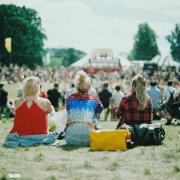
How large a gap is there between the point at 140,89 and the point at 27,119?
222cm

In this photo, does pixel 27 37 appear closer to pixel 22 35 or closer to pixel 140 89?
pixel 22 35

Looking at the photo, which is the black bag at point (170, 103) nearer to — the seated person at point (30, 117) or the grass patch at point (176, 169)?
the seated person at point (30, 117)

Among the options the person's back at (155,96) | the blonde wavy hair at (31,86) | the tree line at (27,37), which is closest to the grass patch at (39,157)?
the blonde wavy hair at (31,86)

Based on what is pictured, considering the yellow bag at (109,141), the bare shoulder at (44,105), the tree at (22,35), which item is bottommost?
the yellow bag at (109,141)

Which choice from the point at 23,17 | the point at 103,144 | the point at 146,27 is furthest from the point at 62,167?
the point at 146,27

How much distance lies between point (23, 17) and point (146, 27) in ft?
231

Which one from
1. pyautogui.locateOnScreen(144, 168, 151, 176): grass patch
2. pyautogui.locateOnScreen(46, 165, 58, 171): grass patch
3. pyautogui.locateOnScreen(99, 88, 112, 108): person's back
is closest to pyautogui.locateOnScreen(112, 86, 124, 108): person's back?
pyautogui.locateOnScreen(99, 88, 112, 108): person's back

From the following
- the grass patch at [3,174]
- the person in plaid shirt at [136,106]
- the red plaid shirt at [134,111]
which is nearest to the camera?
the grass patch at [3,174]

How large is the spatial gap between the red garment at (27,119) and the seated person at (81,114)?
561 millimetres

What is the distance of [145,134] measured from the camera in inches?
390

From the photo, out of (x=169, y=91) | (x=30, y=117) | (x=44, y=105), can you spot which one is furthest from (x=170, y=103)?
(x=30, y=117)

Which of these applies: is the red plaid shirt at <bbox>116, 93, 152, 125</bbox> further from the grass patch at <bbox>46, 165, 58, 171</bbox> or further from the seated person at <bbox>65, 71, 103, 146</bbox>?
the grass patch at <bbox>46, 165, 58, 171</bbox>

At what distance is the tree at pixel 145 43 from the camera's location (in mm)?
120500

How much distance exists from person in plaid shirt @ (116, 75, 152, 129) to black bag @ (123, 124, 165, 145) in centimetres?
42
